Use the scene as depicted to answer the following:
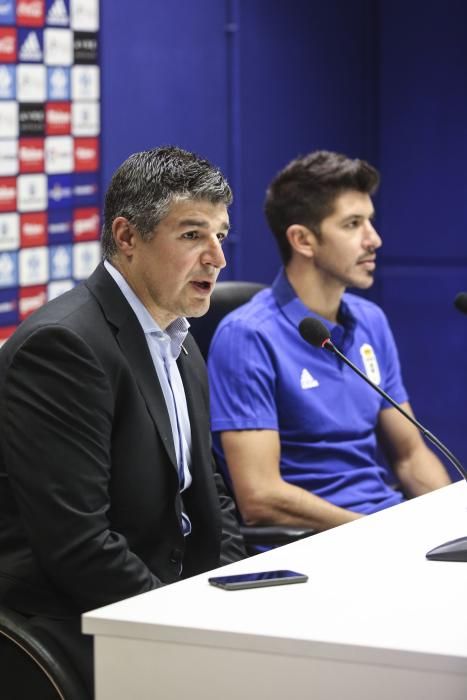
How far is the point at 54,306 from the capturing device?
81.2 inches

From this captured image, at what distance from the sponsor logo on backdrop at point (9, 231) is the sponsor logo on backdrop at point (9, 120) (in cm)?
21

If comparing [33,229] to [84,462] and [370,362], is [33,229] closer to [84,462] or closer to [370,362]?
[370,362]

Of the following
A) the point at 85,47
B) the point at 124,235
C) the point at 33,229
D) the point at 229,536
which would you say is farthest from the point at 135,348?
the point at 85,47

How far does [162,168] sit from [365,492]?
3.57 feet

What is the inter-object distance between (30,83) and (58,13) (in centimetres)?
24

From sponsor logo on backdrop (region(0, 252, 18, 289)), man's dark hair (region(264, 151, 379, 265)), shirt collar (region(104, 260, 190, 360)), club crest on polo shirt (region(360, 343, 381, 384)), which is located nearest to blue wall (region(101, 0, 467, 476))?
sponsor logo on backdrop (region(0, 252, 18, 289))

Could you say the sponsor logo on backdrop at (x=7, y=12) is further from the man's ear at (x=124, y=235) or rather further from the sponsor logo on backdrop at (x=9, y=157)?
the man's ear at (x=124, y=235)

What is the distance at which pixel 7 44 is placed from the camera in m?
3.41

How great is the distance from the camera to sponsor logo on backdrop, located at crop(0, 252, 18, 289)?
3428 mm

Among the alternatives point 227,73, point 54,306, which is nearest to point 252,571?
point 54,306

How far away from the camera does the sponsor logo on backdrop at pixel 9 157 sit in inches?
134

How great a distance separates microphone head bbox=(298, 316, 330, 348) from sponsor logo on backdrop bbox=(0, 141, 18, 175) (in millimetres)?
1364

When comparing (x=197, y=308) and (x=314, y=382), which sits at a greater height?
(x=197, y=308)

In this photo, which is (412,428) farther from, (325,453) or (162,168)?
(162,168)
